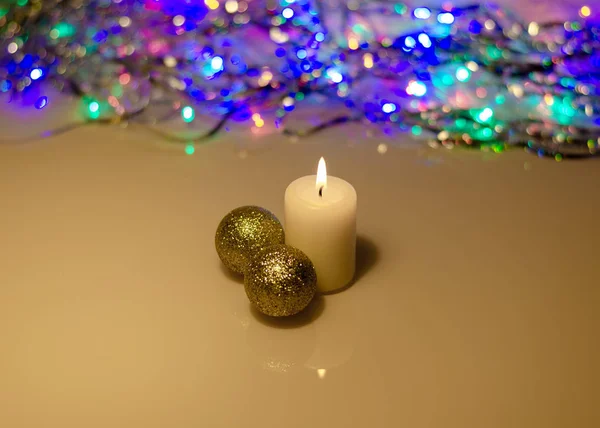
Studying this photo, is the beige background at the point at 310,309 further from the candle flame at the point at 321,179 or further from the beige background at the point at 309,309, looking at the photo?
the candle flame at the point at 321,179

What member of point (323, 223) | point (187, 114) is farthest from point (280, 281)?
point (187, 114)

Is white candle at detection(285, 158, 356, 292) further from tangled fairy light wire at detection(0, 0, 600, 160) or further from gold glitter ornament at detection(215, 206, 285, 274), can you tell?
tangled fairy light wire at detection(0, 0, 600, 160)

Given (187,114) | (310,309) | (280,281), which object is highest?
(280,281)

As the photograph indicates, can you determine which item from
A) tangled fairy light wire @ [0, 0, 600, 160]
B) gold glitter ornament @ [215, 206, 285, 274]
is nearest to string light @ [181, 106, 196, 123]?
tangled fairy light wire @ [0, 0, 600, 160]

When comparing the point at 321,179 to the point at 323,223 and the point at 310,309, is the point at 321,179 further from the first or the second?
the point at 310,309

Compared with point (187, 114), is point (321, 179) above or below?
above

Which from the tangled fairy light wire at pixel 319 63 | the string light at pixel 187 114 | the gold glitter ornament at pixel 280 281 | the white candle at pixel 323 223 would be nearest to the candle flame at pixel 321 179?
the white candle at pixel 323 223

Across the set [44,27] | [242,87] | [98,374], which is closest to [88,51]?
[44,27]

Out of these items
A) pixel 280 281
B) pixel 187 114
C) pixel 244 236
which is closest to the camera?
pixel 280 281
